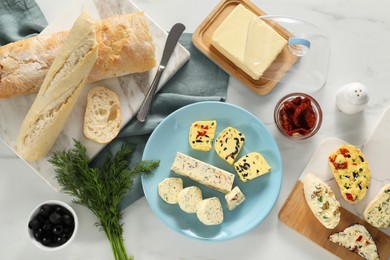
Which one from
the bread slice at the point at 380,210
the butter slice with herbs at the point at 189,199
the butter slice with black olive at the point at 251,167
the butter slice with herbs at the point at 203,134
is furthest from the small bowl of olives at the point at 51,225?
the bread slice at the point at 380,210

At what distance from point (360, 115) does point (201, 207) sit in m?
0.83

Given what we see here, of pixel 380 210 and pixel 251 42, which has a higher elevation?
pixel 251 42

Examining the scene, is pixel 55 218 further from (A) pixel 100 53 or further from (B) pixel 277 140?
(B) pixel 277 140

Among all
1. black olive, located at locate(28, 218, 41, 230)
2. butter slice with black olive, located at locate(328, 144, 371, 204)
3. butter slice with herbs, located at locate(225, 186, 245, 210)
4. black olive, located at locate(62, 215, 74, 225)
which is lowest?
black olive, located at locate(28, 218, 41, 230)

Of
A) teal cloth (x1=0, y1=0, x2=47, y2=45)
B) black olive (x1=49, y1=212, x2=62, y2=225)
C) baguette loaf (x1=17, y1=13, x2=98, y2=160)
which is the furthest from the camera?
teal cloth (x1=0, y1=0, x2=47, y2=45)

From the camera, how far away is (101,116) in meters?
2.03

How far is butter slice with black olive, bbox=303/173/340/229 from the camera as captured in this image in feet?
6.72

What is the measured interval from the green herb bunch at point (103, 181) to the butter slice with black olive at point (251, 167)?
1.17 feet

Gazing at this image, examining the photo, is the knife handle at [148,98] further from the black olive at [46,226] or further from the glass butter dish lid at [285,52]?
the black olive at [46,226]

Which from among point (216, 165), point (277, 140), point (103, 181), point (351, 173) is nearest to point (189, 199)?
point (216, 165)

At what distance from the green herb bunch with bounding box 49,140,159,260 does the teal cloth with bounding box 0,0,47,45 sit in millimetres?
539

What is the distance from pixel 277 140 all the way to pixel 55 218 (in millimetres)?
1010

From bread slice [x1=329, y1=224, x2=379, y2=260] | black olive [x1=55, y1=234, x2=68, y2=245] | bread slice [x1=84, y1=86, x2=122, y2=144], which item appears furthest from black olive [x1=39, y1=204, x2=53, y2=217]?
bread slice [x1=329, y1=224, x2=379, y2=260]

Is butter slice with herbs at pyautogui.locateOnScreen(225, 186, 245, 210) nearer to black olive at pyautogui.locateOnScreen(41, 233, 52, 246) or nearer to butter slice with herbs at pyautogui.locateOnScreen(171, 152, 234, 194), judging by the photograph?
butter slice with herbs at pyautogui.locateOnScreen(171, 152, 234, 194)
